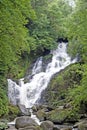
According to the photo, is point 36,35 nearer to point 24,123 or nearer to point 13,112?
point 13,112

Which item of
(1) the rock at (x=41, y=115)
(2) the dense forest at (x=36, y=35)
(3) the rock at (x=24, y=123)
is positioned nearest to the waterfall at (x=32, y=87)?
(2) the dense forest at (x=36, y=35)

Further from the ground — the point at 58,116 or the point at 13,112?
the point at 13,112

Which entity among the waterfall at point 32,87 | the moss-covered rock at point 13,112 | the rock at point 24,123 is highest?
the waterfall at point 32,87

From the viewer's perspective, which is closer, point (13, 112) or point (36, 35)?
point (13, 112)

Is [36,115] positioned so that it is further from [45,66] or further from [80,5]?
[45,66]

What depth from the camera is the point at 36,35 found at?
26.0 metres

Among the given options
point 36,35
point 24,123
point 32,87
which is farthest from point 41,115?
point 36,35

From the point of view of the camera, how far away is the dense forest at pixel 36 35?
729 centimetres

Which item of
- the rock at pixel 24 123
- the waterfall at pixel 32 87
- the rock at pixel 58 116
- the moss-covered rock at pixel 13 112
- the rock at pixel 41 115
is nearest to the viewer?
the rock at pixel 24 123

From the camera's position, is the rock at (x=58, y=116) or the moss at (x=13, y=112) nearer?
the rock at (x=58, y=116)

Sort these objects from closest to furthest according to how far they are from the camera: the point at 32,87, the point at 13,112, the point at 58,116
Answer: the point at 58,116, the point at 13,112, the point at 32,87

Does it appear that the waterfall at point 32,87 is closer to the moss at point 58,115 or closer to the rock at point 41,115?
the rock at point 41,115

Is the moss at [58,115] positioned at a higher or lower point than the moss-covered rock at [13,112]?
lower

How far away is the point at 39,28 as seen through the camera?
26828 millimetres
